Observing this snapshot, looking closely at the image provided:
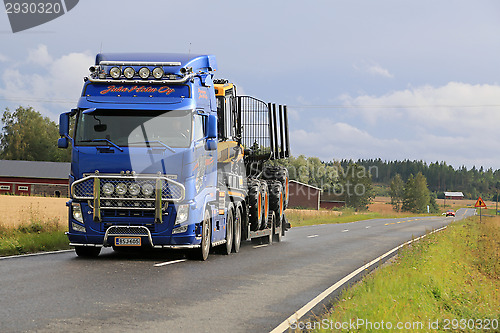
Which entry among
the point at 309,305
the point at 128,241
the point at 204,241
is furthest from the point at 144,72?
the point at 309,305

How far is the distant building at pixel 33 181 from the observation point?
3342 inches

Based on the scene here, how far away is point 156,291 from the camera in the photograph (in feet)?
30.6

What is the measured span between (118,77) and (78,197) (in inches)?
106

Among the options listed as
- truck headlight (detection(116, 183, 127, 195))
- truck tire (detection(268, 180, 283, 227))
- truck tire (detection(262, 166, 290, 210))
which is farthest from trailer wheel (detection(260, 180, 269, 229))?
truck headlight (detection(116, 183, 127, 195))

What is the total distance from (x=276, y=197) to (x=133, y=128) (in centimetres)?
924

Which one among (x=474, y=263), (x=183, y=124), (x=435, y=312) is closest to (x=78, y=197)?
(x=183, y=124)

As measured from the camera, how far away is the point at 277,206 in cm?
2156

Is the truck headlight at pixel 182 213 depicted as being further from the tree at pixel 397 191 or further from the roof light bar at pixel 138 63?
the tree at pixel 397 191

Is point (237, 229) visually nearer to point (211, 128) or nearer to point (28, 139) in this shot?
point (211, 128)

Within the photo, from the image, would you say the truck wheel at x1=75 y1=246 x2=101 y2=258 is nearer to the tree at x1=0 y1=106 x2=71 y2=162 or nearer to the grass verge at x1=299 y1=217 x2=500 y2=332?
the grass verge at x1=299 y1=217 x2=500 y2=332

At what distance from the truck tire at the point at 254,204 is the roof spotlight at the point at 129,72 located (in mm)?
6100

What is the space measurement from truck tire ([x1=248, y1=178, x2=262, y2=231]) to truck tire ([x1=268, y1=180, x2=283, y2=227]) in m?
2.46

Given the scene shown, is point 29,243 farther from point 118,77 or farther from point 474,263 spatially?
point 474,263

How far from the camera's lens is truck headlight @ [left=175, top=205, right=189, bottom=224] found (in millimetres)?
12852
